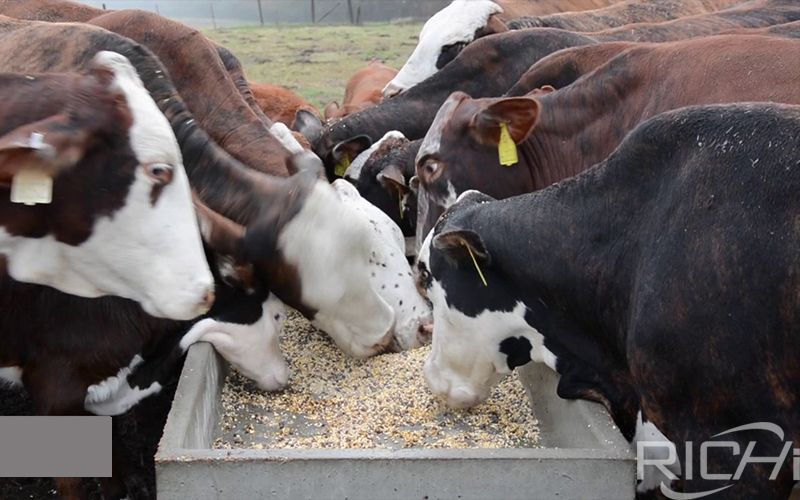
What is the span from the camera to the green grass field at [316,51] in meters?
19.3

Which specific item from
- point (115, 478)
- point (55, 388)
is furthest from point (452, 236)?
point (115, 478)

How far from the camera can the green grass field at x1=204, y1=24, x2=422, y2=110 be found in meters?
19.3

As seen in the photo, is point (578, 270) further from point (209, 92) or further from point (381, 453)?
point (209, 92)

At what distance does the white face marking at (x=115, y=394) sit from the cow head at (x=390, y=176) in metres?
2.37

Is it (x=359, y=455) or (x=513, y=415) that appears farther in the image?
(x=513, y=415)

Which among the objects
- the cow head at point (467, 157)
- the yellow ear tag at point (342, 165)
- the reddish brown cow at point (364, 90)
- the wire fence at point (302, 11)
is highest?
the cow head at point (467, 157)

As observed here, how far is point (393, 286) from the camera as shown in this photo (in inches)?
207

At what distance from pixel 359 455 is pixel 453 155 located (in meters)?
2.33

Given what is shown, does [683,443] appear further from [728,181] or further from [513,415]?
[513,415]

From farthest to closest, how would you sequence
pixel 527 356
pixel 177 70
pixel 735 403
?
1. pixel 177 70
2. pixel 527 356
3. pixel 735 403

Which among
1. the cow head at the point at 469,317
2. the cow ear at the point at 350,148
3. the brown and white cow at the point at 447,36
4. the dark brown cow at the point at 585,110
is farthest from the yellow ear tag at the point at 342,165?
the cow head at the point at 469,317

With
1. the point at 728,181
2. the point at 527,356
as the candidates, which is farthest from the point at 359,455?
the point at 728,181

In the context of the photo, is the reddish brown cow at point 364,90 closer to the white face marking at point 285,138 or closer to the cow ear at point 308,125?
the cow ear at point 308,125

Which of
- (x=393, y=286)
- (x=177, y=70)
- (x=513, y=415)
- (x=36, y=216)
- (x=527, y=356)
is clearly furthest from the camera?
(x=177, y=70)
